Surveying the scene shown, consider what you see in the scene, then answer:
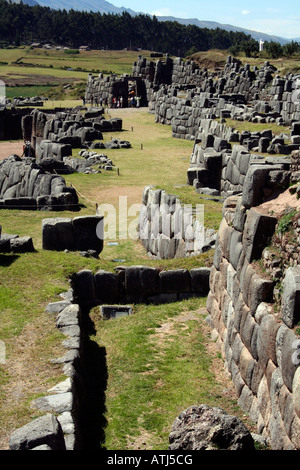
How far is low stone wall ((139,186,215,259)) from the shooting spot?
22.5 metres

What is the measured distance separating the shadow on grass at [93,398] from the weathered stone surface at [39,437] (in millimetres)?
1855

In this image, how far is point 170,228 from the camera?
2495 centimetres

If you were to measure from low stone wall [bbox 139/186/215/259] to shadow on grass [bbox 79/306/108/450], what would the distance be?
7.06 metres

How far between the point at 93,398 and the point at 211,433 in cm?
440

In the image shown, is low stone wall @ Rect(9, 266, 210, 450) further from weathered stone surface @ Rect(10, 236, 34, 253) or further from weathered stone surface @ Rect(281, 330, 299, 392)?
weathered stone surface @ Rect(281, 330, 299, 392)

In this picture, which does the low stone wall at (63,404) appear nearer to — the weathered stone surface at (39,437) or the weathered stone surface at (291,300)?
the weathered stone surface at (39,437)

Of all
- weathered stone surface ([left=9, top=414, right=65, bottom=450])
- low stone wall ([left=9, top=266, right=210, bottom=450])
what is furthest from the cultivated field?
weathered stone surface ([left=9, top=414, right=65, bottom=450])

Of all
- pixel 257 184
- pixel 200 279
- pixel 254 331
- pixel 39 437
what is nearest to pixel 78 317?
pixel 200 279

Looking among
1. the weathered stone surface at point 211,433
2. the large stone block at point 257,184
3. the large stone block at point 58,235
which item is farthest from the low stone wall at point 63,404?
the large stone block at point 58,235

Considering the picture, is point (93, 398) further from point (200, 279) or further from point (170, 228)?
point (170, 228)

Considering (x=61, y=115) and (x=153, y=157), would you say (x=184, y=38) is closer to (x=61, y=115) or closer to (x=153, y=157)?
(x=61, y=115)

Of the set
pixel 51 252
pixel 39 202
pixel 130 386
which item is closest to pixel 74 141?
pixel 39 202

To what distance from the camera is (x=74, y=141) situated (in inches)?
2141

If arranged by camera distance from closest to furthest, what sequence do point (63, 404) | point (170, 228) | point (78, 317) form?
point (63, 404), point (78, 317), point (170, 228)
